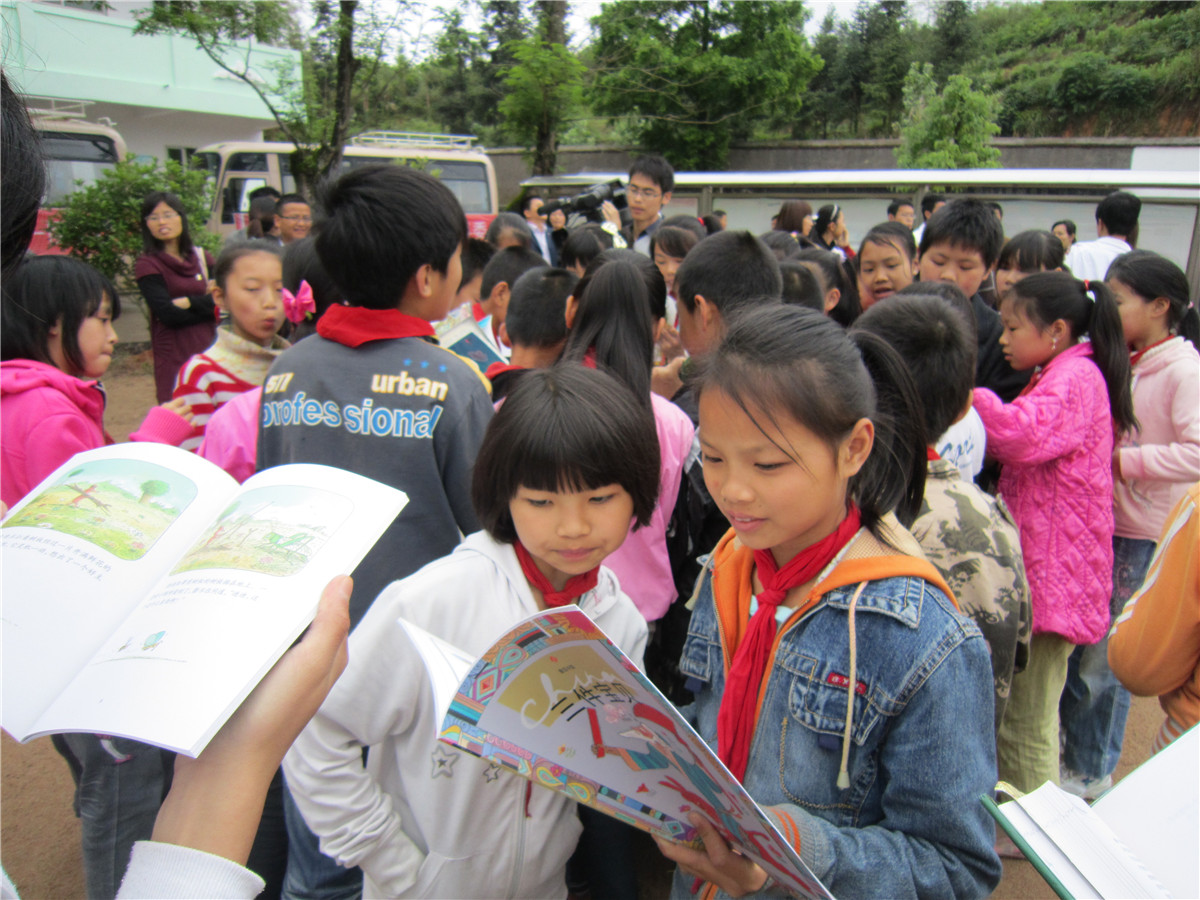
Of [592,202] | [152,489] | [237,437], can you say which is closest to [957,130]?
[592,202]

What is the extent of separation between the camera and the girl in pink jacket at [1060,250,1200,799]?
7.78 feet

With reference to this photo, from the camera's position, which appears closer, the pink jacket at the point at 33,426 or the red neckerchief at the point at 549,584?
the red neckerchief at the point at 549,584

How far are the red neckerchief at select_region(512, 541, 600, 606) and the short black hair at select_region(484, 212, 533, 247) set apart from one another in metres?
3.26

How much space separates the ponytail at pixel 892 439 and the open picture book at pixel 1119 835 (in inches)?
19.0

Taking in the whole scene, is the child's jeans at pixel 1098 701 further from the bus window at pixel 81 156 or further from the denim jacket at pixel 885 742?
the bus window at pixel 81 156

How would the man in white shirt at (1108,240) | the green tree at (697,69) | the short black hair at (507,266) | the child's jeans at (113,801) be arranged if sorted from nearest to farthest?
the child's jeans at (113,801), the short black hair at (507,266), the man in white shirt at (1108,240), the green tree at (697,69)

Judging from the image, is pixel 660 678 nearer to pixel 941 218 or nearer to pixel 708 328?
pixel 708 328

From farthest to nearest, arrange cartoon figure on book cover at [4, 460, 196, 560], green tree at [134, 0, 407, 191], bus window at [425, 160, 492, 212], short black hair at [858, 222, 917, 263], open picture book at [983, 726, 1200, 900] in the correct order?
bus window at [425, 160, 492, 212]
green tree at [134, 0, 407, 191]
short black hair at [858, 222, 917, 263]
cartoon figure on book cover at [4, 460, 196, 560]
open picture book at [983, 726, 1200, 900]

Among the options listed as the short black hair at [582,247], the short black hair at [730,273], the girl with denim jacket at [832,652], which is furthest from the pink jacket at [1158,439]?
the short black hair at [582,247]

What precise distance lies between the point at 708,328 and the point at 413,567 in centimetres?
113

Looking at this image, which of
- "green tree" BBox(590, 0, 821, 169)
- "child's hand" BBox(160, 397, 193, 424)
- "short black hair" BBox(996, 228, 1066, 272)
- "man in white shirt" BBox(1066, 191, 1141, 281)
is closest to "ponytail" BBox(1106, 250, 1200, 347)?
"short black hair" BBox(996, 228, 1066, 272)

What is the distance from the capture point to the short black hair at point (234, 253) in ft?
7.79

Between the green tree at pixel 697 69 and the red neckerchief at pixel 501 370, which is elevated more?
the green tree at pixel 697 69

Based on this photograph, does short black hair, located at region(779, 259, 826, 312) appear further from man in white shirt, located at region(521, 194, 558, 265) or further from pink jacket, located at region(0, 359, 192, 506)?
man in white shirt, located at region(521, 194, 558, 265)
